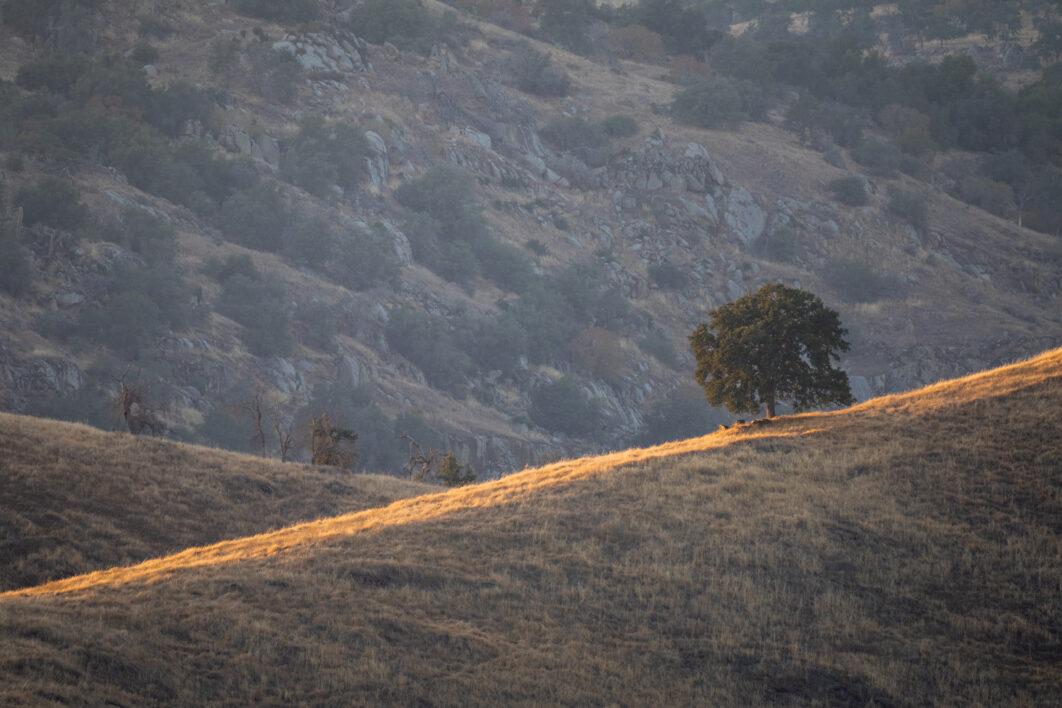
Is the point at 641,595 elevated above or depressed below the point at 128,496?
above

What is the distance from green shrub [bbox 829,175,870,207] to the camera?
94369 millimetres

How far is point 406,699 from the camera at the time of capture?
44.8ft

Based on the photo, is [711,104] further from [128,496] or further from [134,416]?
[128,496]

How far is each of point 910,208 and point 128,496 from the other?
8674cm

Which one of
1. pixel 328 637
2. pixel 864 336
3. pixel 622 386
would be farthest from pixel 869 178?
pixel 328 637

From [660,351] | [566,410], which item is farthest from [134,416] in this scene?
[660,351]

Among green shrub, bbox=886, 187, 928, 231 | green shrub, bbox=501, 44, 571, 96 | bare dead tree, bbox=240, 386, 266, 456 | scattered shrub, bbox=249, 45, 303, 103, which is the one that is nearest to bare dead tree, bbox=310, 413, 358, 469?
bare dead tree, bbox=240, 386, 266, 456

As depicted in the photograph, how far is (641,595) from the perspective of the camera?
18203 millimetres

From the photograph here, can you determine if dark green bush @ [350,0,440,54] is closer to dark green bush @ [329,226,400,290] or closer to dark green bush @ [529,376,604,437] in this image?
dark green bush @ [329,226,400,290]

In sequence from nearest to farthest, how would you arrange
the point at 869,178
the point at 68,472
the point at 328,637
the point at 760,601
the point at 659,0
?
the point at 328,637 → the point at 760,601 → the point at 68,472 → the point at 869,178 → the point at 659,0

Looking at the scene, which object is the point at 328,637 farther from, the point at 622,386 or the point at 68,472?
the point at 622,386

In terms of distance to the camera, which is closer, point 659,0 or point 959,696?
point 959,696

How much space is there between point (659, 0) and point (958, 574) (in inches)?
4828

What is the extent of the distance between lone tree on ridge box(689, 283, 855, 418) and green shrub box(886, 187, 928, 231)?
69.0 m
